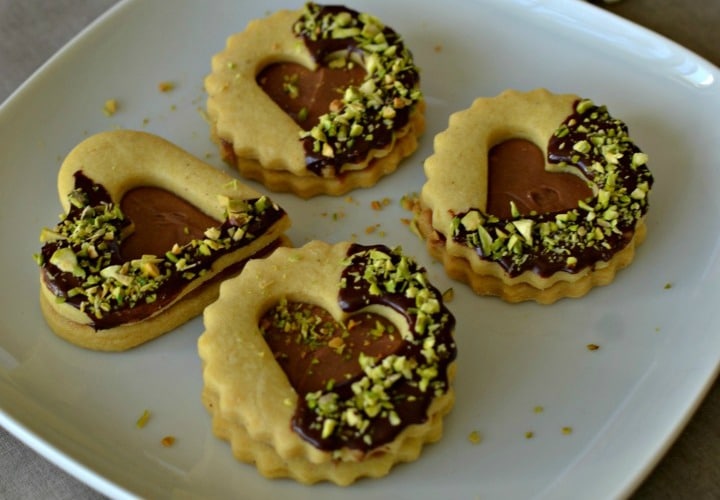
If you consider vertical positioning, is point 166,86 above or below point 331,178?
above

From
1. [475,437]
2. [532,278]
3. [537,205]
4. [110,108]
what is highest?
[110,108]

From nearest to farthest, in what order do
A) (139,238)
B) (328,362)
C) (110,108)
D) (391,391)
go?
1. (391,391)
2. (328,362)
3. (139,238)
4. (110,108)

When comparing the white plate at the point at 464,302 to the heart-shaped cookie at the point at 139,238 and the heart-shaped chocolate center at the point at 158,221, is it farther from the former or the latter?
the heart-shaped chocolate center at the point at 158,221

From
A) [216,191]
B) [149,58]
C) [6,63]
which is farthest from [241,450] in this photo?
[6,63]

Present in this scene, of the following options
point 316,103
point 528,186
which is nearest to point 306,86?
point 316,103

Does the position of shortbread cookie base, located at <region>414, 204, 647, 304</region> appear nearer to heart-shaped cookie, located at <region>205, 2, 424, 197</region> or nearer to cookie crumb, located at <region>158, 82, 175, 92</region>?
heart-shaped cookie, located at <region>205, 2, 424, 197</region>

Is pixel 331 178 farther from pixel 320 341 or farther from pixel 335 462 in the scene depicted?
pixel 335 462

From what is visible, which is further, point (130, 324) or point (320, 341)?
point (130, 324)

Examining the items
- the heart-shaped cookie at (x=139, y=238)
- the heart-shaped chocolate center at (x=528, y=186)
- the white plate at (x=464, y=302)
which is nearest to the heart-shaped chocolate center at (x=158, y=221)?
the heart-shaped cookie at (x=139, y=238)
